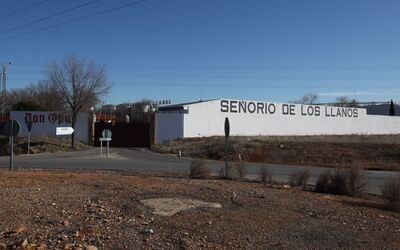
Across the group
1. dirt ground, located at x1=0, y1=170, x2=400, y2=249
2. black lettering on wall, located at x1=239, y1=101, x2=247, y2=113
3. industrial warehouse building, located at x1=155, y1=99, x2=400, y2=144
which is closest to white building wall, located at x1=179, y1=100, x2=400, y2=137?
industrial warehouse building, located at x1=155, y1=99, x2=400, y2=144

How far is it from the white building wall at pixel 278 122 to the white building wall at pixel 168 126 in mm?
795

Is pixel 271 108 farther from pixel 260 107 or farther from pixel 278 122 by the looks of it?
pixel 278 122

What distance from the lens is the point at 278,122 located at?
6825cm

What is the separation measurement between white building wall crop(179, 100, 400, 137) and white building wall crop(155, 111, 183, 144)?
2.61 feet

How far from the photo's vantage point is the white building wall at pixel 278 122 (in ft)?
192

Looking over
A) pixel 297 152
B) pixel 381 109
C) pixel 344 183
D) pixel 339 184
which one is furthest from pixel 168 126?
pixel 381 109

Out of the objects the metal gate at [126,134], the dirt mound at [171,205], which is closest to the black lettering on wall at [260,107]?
the metal gate at [126,134]

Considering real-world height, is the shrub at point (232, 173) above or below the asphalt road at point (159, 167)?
above

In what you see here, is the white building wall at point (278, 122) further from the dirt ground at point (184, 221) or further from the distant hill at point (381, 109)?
the dirt ground at point (184, 221)

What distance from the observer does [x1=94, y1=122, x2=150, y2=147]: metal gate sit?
Result: 54.2 meters

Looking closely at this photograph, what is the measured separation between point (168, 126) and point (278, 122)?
18.2 meters

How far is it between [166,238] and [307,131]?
66647mm

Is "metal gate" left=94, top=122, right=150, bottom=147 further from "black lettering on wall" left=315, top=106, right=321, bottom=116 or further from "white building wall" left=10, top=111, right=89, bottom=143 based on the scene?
"black lettering on wall" left=315, top=106, right=321, bottom=116

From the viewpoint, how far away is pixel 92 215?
33.1 ft
